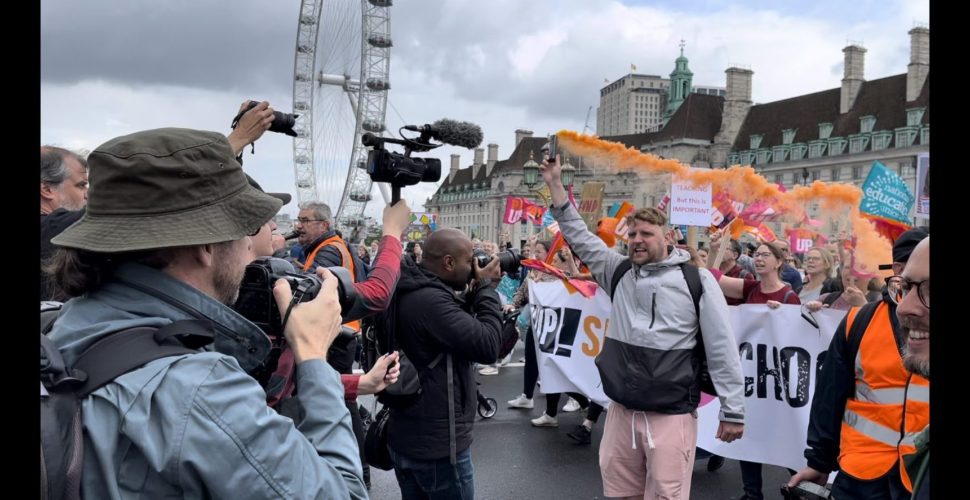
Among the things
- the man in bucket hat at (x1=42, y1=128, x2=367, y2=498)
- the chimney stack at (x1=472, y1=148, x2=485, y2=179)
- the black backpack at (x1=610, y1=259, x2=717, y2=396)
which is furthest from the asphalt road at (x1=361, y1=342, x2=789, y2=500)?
the chimney stack at (x1=472, y1=148, x2=485, y2=179)

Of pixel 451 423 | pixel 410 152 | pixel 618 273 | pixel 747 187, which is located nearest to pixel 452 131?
pixel 410 152

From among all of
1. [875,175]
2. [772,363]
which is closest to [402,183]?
[772,363]

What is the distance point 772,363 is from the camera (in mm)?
5219

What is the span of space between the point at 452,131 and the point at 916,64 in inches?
2825

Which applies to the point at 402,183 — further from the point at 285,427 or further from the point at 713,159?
the point at 713,159

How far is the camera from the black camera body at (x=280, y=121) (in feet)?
8.64

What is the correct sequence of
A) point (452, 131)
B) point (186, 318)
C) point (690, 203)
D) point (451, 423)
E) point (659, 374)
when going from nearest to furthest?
point (186, 318)
point (452, 131)
point (451, 423)
point (659, 374)
point (690, 203)

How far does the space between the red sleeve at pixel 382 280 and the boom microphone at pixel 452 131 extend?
1.53ft

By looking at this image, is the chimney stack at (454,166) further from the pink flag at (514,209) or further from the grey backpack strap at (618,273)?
the grey backpack strap at (618,273)

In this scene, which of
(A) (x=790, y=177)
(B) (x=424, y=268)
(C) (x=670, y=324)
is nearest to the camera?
(B) (x=424, y=268)

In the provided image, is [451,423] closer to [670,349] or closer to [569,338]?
[670,349]

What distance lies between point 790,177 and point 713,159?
1026 centimetres

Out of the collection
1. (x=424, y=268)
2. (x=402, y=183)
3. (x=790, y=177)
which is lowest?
(x=424, y=268)

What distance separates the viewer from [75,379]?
3.68ft
